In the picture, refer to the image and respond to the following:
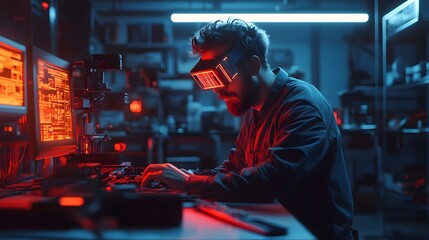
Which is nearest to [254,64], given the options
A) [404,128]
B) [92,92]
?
[92,92]

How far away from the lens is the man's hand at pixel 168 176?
136 centimetres

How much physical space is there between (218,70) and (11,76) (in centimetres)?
78

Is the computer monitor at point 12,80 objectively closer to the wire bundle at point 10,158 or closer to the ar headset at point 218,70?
the wire bundle at point 10,158

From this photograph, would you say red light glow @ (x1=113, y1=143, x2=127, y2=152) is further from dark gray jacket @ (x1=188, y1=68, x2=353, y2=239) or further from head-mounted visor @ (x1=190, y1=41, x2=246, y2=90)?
head-mounted visor @ (x1=190, y1=41, x2=246, y2=90)

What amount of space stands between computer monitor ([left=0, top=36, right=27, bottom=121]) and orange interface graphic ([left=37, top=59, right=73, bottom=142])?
105mm

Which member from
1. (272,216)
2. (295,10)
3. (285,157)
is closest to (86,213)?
(272,216)

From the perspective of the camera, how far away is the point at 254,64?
1696 mm

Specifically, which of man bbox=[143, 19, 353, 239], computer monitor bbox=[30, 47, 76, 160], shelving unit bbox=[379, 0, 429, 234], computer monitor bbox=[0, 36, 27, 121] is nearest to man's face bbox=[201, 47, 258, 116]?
man bbox=[143, 19, 353, 239]

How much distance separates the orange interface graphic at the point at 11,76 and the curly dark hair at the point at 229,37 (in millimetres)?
684

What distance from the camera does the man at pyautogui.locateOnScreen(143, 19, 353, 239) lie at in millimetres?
1298

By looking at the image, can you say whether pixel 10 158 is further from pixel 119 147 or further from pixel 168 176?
pixel 168 176

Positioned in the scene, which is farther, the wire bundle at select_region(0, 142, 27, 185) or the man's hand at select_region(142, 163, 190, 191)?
the wire bundle at select_region(0, 142, 27, 185)

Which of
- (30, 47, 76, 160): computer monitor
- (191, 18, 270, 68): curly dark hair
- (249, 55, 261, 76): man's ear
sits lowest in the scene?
(30, 47, 76, 160): computer monitor

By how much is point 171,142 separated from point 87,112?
337cm
